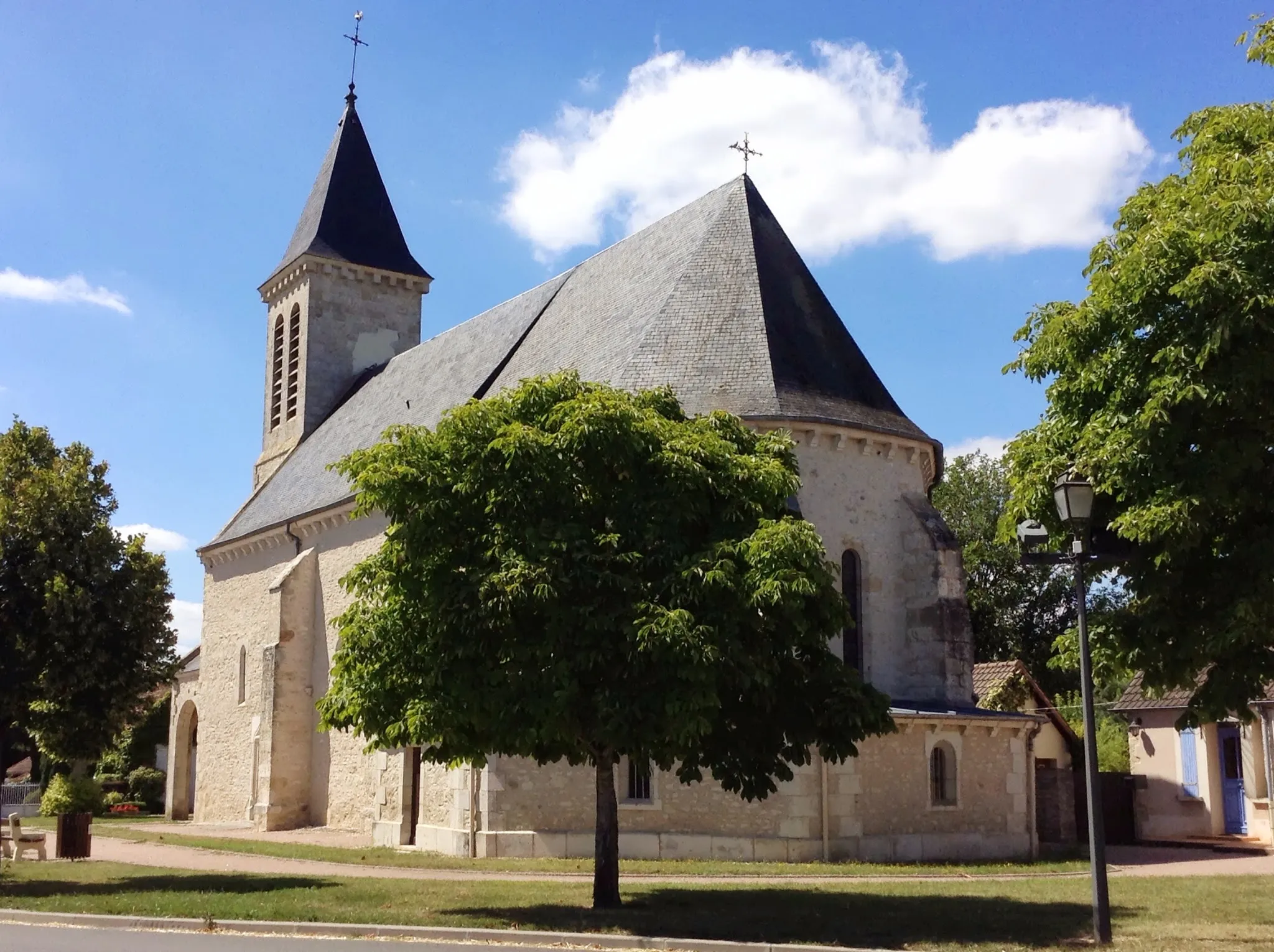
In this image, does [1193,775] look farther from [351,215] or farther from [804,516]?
[351,215]

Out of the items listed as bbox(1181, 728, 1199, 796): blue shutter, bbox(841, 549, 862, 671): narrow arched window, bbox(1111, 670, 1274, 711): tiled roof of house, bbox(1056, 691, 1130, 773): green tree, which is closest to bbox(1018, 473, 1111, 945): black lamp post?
bbox(841, 549, 862, 671): narrow arched window

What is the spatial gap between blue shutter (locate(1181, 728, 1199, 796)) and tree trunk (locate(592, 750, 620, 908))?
723 inches

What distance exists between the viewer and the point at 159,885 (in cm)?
1611

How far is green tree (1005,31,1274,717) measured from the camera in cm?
1102

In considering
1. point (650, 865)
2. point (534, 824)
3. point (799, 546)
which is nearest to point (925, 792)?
point (650, 865)

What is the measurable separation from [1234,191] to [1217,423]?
2.11m

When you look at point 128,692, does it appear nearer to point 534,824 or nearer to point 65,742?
point 65,742

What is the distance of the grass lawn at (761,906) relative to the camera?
38.5 feet

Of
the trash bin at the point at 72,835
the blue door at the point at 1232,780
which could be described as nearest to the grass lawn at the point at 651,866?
the trash bin at the point at 72,835

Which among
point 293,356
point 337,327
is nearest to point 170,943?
point 337,327

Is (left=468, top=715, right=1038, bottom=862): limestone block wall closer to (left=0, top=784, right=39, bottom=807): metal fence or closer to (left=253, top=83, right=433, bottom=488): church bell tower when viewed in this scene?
(left=253, top=83, right=433, bottom=488): church bell tower

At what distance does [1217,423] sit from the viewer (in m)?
11.6

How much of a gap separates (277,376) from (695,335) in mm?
21603

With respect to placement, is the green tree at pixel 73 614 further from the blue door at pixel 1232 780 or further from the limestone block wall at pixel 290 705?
the blue door at pixel 1232 780
